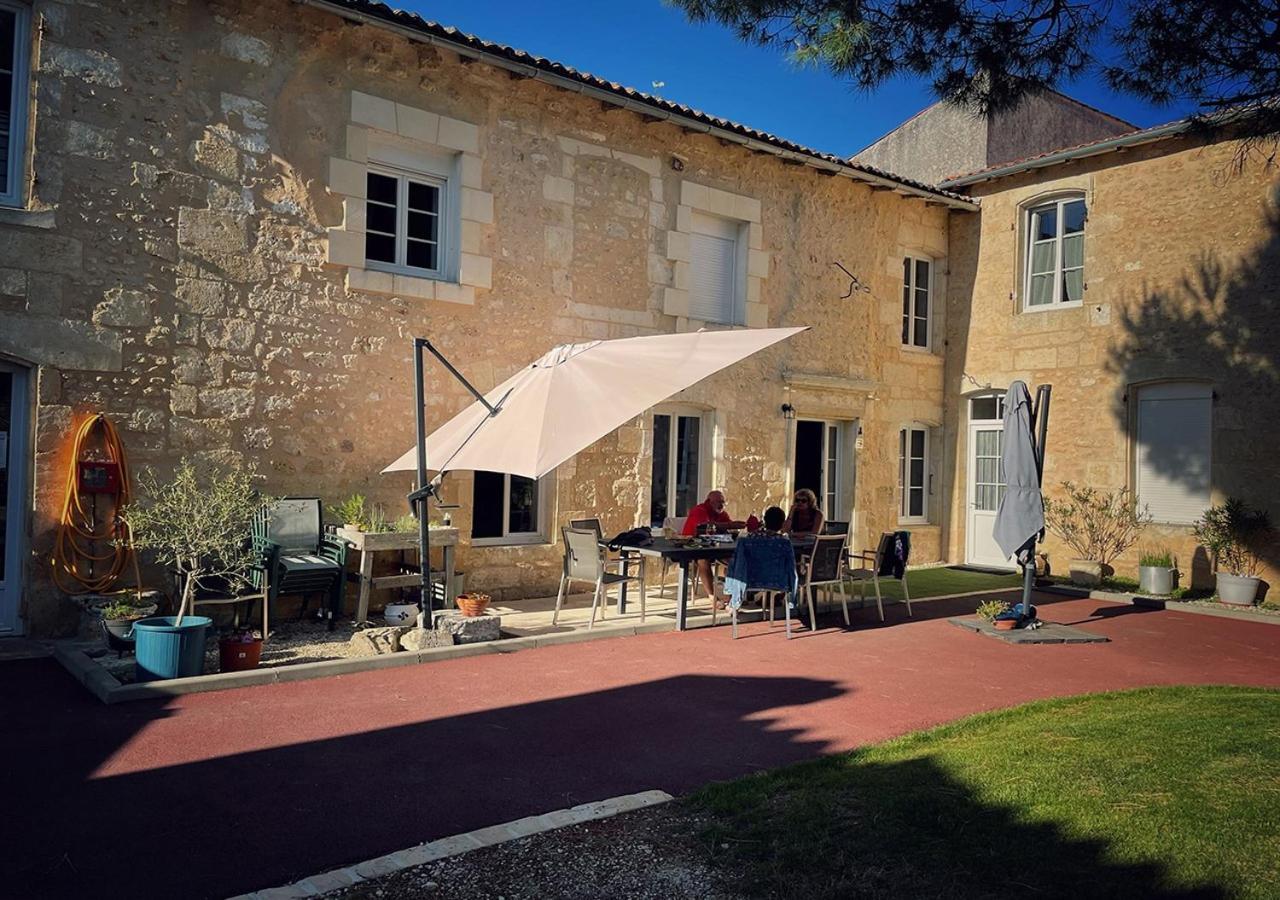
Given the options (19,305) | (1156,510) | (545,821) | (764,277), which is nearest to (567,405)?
(545,821)

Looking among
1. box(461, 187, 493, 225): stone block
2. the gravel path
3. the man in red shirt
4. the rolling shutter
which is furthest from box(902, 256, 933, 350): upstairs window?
the gravel path

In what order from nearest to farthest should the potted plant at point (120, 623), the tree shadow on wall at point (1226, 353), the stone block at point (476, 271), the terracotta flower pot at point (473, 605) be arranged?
the potted plant at point (120, 623)
the terracotta flower pot at point (473, 605)
the stone block at point (476, 271)
the tree shadow on wall at point (1226, 353)

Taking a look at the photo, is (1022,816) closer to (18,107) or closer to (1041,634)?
(1041,634)

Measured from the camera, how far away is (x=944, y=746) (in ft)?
14.9

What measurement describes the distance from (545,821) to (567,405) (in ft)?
10.6

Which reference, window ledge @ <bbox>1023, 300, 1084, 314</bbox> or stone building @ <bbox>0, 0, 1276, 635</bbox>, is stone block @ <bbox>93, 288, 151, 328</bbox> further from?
window ledge @ <bbox>1023, 300, 1084, 314</bbox>

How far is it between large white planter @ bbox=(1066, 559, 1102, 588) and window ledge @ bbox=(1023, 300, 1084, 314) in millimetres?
3168

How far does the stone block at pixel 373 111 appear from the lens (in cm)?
792

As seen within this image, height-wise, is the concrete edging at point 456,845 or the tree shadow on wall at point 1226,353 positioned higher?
the tree shadow on wall at point 1226,353

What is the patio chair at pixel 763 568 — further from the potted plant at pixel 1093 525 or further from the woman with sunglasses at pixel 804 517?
the potted plant at pixel 1093 525

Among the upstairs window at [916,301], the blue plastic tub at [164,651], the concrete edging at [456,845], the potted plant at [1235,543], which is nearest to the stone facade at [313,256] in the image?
the blue plastic tub at [164,651]

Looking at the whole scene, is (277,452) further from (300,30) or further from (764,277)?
(764,277)

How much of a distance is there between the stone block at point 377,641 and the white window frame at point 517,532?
219 centimetres

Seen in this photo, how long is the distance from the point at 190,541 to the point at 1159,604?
364 inches
